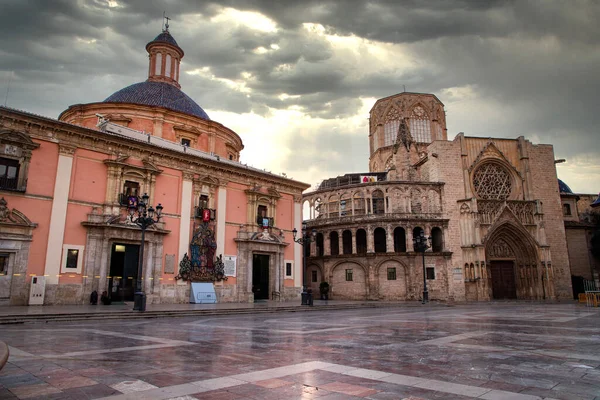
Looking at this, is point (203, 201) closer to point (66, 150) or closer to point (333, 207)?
point (66, 150)

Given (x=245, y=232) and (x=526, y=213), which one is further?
(x=526, y=213)

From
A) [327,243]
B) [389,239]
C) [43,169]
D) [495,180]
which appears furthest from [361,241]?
[43,169]

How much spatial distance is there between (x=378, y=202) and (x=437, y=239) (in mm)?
6902

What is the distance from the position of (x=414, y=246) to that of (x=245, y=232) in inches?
695

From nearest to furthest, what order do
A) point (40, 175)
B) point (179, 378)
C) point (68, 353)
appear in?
point (179, 378) → point (68, 353) → point (40, 175)

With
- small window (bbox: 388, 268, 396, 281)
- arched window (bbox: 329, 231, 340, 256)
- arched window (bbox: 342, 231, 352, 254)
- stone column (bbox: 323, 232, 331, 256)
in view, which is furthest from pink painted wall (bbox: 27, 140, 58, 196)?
small window (bbox: 388, 268, 396, 281)

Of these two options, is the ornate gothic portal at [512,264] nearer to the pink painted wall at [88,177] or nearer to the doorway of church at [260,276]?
the doorway of church at [260,276]

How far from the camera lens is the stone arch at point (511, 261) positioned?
37250 mm

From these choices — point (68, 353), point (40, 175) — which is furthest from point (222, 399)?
point (40, 175)

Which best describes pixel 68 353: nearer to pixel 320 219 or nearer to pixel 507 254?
pixel 320 219

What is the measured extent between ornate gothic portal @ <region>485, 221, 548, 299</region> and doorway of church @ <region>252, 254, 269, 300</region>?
21.3 meters

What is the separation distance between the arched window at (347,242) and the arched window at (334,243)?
2.23 feet

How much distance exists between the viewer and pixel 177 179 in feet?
82.7

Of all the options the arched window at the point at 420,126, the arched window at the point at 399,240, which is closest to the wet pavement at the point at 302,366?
the arched window at the point at 399,240
